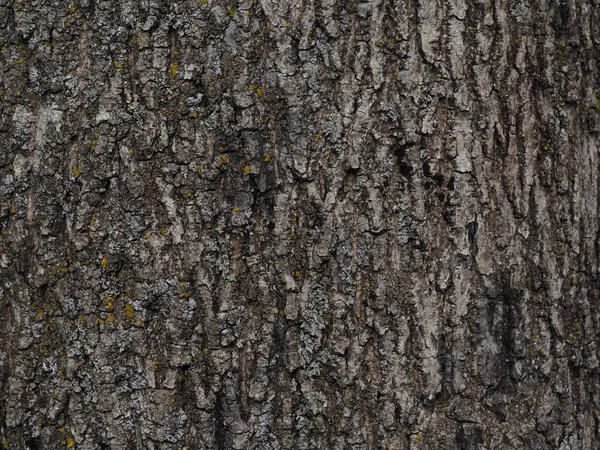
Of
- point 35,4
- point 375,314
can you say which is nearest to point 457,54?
point 375,314

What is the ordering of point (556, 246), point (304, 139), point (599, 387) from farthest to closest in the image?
1. point (599, 387)
2. point (556, 246)
3. point (304, 139)

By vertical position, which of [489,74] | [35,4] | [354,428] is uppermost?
[35,4]

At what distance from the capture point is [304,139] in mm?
1729

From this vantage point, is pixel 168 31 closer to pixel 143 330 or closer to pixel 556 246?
pixel 143 330

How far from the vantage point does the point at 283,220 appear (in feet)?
5.71

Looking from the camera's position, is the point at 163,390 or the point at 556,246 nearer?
the point at 163,390

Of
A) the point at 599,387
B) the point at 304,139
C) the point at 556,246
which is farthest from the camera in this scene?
the point at 599,387

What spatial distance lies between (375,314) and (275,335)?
0.27 metres

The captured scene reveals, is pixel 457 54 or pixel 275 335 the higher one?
pixel 457 54

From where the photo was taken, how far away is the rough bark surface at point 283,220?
1728mm

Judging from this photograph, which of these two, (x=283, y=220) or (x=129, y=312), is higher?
(x=283, y=220)

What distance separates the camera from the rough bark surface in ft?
5.67

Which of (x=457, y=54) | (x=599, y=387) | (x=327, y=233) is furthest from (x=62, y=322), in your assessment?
(x=599, y=387)

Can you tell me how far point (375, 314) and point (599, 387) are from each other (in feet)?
2.65
